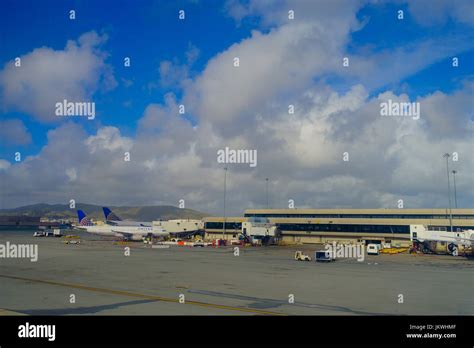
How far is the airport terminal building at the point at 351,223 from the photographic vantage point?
4390 inches

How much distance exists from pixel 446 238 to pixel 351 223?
42189mm

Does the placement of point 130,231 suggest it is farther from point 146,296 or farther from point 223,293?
point 146,296

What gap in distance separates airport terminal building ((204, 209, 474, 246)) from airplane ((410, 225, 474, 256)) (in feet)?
80.0

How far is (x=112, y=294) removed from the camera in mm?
24641

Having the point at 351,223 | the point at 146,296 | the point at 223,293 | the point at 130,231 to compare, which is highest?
the point at 146,296

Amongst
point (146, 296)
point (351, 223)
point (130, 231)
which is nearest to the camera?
point (146, 296)

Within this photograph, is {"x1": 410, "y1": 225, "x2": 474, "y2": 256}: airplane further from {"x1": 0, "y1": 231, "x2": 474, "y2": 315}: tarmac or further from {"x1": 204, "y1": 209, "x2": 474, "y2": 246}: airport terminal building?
{"x1": 0, "y1": 231, "x2": 474, "y2": 315}: tarmac

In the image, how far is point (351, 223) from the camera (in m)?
120

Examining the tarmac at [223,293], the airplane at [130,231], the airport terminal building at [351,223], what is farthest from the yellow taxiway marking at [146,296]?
the airport terminal building at [351,223]

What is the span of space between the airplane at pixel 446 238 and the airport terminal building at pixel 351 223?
80.0ft

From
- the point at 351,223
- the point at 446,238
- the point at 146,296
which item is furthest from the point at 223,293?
the point at 351,223

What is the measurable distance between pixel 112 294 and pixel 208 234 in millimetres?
121038
